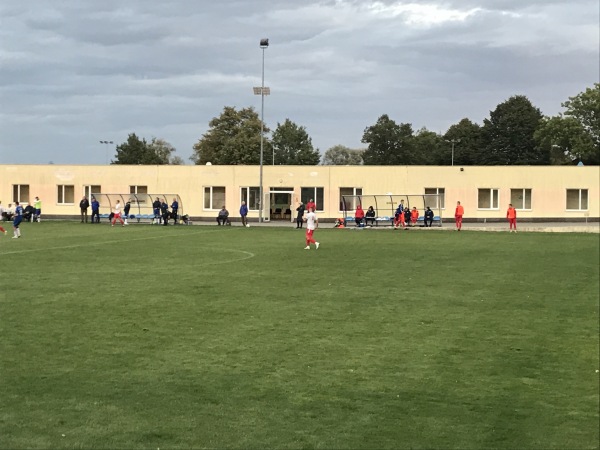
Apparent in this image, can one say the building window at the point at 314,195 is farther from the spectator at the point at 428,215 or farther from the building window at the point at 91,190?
the building window at the point at 91,190

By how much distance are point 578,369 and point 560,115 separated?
343ft

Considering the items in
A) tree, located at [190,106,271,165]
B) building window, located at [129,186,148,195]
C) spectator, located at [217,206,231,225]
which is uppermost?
tree, located at [190,106,271,165]

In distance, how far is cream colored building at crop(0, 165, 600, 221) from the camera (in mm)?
59906

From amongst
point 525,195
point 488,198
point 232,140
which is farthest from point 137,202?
point 232,140

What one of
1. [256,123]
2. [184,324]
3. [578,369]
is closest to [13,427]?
[184,324]

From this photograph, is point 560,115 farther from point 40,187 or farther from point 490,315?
point 490,315

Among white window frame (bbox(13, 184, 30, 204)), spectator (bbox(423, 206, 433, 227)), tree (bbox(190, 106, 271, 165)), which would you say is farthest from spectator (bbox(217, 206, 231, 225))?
tree (bbox(190, 106, 271, 165))

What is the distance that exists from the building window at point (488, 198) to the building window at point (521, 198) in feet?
4.04

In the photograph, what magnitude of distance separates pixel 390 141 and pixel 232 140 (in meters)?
45.4

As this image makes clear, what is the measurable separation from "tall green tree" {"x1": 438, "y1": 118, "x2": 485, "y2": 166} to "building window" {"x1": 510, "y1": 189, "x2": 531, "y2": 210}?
59881 mm

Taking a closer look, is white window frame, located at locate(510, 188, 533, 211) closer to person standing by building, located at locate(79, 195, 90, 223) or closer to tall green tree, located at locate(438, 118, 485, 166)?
person standing by building, located at locate(79, 195, 90, 223)

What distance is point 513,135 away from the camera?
118 metres

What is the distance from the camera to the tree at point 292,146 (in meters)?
131

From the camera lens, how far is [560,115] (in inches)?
4235
